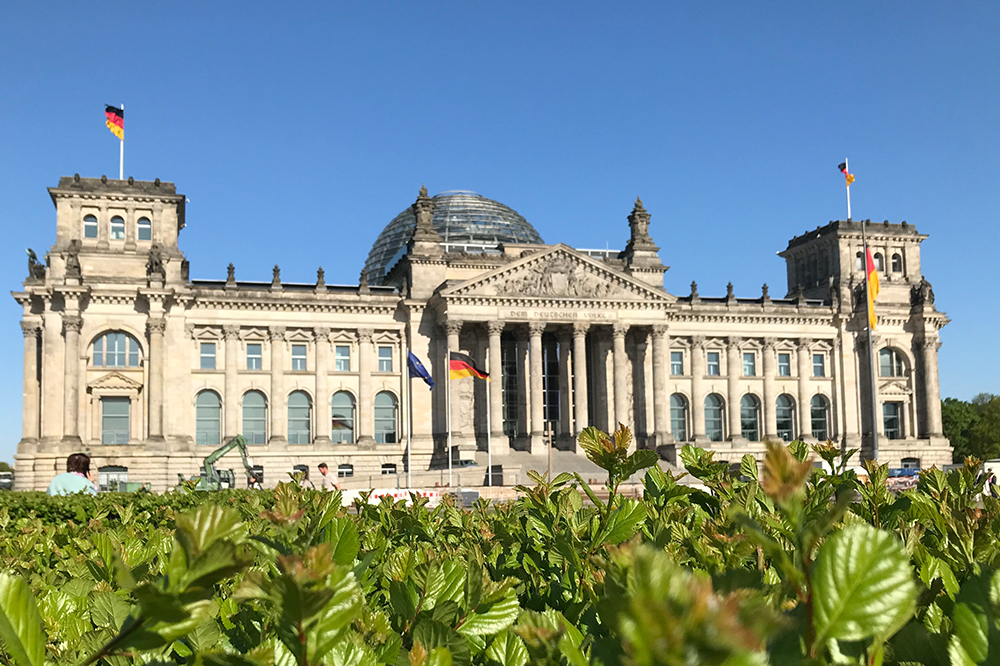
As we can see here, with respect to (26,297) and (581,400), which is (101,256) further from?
(581,400)

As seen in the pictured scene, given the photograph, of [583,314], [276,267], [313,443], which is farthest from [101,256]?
[583,314]

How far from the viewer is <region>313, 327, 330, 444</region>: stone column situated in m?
52.0

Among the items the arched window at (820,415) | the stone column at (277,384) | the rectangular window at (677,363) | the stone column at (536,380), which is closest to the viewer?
the stone column at (277,384)

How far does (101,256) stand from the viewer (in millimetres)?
49375

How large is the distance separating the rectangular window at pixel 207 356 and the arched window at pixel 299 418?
481 centimetres

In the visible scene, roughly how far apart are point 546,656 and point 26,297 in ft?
175

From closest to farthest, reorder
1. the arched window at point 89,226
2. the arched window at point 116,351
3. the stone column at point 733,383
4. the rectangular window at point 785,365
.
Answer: the arched window at point 116,351, the arched window at point 89,226, the stone column at point 733,383, the rectangular window at point 785,365

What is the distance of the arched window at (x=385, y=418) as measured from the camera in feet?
176

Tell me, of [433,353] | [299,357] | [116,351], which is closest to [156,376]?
[116,351]

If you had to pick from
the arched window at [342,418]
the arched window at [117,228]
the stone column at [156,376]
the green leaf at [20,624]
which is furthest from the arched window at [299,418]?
the green leaf at [20,624]

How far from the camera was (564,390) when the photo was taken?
55750mm

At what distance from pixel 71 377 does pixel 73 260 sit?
6.34 m

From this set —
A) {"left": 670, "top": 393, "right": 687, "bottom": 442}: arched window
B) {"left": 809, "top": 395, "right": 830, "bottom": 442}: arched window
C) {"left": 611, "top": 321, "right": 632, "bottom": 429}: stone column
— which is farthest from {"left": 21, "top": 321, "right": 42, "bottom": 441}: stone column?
{"left": 809, "top": 395, "right": 830, "bottom": 442}: arched window

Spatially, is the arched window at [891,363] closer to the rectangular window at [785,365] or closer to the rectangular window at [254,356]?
the rectangular window at [785,365]
